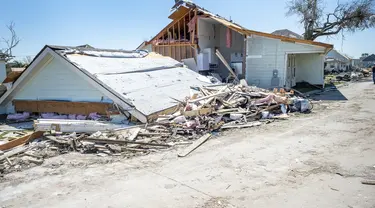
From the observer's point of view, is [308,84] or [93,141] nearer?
[93,141]

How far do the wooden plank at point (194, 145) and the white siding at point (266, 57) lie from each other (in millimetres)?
11665

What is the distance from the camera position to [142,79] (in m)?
10.9

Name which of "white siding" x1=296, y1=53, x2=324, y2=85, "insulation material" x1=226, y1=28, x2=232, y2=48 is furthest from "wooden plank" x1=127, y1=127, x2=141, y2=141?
"white siding" x1=296, y1=53, x2=324, y2=85

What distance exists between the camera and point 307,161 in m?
5.47

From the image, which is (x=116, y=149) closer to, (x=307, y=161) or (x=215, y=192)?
(x=215, y=192)

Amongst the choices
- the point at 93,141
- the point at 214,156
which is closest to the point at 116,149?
the point at 93,141

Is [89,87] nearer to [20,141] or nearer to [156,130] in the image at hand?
[20,141]

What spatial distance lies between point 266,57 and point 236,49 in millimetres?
5398

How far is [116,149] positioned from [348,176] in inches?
195

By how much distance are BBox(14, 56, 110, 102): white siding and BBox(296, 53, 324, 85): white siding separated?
56.8 ft

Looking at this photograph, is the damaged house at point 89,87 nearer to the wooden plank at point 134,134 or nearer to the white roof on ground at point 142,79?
the white roof on ground at point 142,79

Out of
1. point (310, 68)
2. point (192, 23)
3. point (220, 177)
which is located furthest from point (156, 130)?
point (310, 68)

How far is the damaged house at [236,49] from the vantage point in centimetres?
1719

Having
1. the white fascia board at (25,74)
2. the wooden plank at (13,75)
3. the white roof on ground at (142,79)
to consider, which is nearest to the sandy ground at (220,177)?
the white roof on ground at (142,79)
